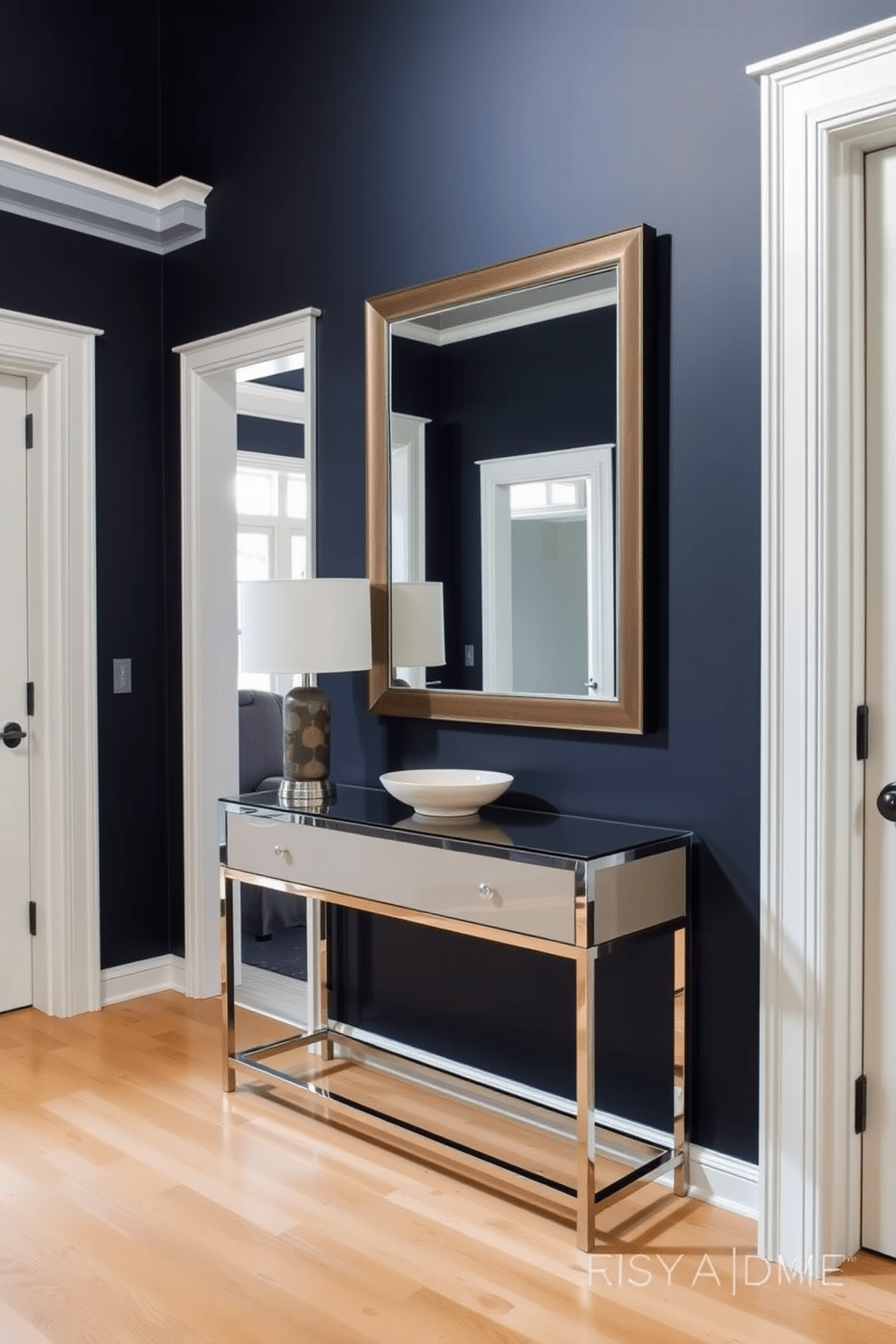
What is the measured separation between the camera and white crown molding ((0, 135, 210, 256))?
11.8ft

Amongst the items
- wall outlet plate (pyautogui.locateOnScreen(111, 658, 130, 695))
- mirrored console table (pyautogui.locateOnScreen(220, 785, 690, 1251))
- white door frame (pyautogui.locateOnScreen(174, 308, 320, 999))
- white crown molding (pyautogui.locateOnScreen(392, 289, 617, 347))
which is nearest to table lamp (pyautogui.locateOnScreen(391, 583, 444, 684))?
mirrored console table (pyautogui.locateOnScreen(220, 785, 690, 1251))

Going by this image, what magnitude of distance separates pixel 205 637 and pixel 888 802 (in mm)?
2397

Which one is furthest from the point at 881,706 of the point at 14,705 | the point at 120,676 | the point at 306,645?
the point at 14,705

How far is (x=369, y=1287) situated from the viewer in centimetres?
224

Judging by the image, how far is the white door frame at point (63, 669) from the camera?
3.81 metres

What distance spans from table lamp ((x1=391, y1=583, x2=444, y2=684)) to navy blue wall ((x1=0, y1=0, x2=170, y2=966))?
4.09 feet

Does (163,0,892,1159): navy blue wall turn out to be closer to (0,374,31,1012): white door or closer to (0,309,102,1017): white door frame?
(0,309,102,1017): white door frame

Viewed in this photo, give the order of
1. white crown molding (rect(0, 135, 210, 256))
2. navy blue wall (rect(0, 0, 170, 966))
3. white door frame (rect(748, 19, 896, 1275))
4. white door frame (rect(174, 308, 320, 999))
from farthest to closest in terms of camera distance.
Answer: white door frame (rect(174, 308, 320, 999)) → navy blue wall (rect(0, 0, 170, 966)) → white crown molding (rect(0, 135, 210, 256)) → white door frame (rect(748, 19, 896, 1275))

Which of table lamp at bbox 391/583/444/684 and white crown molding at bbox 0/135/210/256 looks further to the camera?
white crown molding at bbox 0/135/210/256

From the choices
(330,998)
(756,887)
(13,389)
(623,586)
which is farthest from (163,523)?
(756,887)

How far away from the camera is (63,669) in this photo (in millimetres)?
3838

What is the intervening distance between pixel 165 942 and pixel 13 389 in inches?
76.5

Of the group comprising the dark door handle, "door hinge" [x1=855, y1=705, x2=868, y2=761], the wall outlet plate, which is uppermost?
the wall outlet plate

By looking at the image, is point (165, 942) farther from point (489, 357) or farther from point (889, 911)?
point (889, 911)
